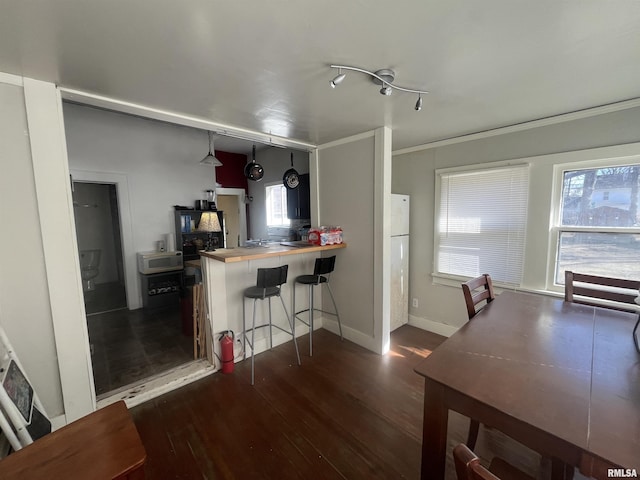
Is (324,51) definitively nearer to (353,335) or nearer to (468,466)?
(468,466)

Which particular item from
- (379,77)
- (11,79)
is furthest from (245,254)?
(11,79)

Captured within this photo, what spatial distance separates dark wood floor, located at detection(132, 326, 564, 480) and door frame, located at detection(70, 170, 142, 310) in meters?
2.56

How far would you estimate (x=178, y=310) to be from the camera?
4125mm

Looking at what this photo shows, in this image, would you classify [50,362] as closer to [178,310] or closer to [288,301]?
[288,301]

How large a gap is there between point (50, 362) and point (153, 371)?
0.85 meters

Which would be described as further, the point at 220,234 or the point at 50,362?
the point at 220,234

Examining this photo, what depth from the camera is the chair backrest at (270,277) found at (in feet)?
7.91

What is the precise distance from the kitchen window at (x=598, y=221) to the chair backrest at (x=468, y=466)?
2.68m

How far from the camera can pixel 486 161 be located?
2834 mm

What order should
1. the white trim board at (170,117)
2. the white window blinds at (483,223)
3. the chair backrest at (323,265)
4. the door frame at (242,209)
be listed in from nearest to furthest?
the white trim board at (170,117), the white window blinds at (483,223), the chair backrest at (323,265), the door frame at (242,209)

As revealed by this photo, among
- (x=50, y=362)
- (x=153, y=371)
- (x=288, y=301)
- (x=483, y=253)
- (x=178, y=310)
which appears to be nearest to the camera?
(x=50, y=362)

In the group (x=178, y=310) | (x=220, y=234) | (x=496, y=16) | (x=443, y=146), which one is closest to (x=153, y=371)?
(x=178, y=310)

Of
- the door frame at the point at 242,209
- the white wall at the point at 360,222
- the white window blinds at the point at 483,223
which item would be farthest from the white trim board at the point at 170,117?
the door frame at the point at 242,209

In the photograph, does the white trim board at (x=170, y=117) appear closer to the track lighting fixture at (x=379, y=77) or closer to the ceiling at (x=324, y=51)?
the ceiling at (x=324, y=51)
